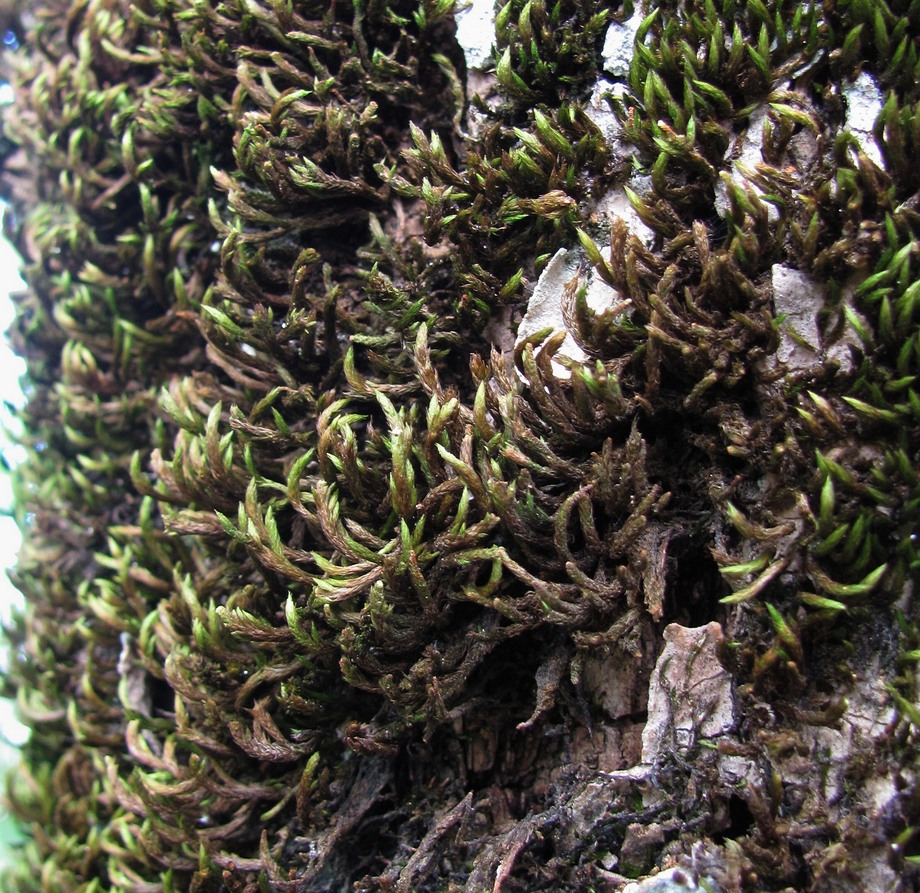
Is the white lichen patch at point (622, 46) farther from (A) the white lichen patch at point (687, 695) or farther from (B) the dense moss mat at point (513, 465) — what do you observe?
(A) the white lichen patch at point (687, 695)

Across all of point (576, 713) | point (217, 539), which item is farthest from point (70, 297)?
point (576, 713)

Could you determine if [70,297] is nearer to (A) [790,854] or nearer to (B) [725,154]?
(B) [725,154]

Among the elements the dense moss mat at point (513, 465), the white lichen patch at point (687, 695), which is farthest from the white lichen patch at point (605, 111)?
the white lichen patch at point (687, 695)

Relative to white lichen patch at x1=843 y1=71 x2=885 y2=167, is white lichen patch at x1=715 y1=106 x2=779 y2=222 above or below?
below

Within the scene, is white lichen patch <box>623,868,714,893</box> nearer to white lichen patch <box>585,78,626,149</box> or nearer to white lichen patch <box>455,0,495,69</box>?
white lichen patch <box>585,78,626,149</box>

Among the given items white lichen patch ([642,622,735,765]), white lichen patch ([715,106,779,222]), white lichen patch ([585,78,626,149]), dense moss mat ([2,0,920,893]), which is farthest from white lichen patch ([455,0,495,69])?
white lichen patch ([642,622,735,765])
